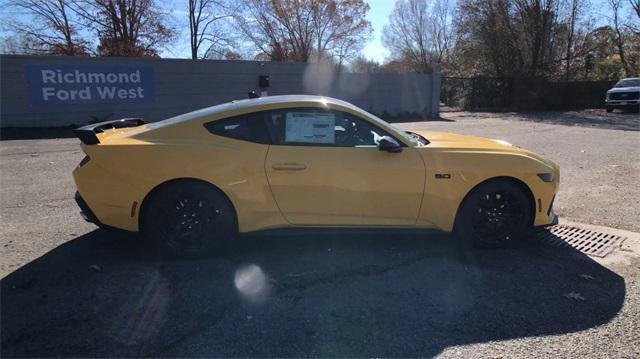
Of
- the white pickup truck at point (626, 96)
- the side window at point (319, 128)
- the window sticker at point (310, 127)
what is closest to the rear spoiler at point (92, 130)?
the side window at point (319, 128)

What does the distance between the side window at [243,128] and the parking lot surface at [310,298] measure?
0.90 metres

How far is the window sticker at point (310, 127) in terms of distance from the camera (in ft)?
13.5

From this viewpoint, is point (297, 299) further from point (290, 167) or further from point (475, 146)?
point (475, 146)

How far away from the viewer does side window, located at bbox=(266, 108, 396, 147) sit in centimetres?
411

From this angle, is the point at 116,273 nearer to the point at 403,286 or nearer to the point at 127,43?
the point at 403,286

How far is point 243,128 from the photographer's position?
13.5 feet

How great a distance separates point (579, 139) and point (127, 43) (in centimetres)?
3158

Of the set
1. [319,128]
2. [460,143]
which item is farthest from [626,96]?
[319,128]

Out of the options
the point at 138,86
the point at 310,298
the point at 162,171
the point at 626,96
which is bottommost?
the point at 310,298

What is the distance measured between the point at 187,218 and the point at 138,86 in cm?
1405

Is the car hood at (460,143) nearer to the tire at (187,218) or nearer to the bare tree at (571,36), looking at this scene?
the tire at (187,218)

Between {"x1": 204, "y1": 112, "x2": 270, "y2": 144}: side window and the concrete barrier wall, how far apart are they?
1324 centimetres

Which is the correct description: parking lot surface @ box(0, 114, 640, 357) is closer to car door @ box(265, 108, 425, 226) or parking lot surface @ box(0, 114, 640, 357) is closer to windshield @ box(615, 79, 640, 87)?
car door @ box(265, 108, 425, 226)

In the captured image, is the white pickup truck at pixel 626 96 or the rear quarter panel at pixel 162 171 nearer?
the rear quarter panel at pixel 162 171
